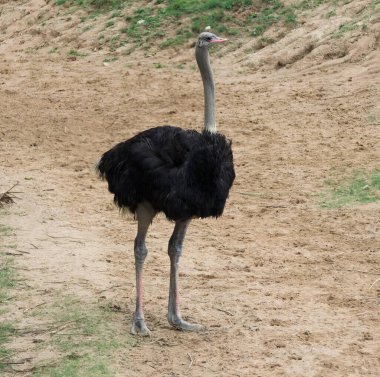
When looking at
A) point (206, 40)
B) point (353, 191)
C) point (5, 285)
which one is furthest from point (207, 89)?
point (353, 191)

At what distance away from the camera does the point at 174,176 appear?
18.1ft

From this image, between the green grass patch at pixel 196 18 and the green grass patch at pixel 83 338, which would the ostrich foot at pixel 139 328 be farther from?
the green grass patch at pixel 196 18

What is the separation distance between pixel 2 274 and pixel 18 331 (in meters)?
0.97

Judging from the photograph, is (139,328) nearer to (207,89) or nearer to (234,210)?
(207,89)

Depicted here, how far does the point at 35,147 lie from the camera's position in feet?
34.9

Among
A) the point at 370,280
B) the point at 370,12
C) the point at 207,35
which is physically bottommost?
the point at 370,280

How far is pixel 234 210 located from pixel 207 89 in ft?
9.47

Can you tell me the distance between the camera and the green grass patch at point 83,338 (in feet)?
17.4

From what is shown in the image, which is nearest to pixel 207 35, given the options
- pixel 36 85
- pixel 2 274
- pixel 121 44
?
pixel 2 274

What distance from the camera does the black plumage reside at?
550cm

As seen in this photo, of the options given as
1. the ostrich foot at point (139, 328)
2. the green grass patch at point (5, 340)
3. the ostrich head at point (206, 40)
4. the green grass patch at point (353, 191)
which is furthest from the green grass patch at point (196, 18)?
the green grass patch at point (5, 340)

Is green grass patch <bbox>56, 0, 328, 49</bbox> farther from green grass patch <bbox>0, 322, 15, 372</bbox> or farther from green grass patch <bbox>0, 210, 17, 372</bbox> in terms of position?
green grass patch <bbox>0, 322, 15, 372</bbox>

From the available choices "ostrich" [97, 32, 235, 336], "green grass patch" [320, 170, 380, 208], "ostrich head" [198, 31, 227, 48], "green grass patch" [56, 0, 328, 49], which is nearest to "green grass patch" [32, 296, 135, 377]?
"ostrich" [97, 32, 235, 336]

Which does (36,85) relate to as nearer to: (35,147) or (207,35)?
(35,147)
